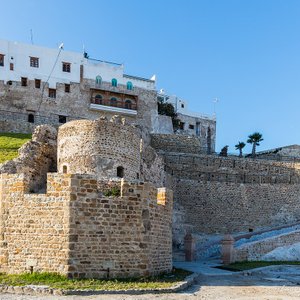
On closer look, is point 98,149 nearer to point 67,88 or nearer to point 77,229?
point 77,229

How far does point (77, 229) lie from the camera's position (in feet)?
38.8

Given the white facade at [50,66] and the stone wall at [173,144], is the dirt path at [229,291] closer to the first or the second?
the stone wall at [173,144]

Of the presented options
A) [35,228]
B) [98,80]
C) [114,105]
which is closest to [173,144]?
[114,105]

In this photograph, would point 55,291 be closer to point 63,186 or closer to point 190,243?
point 63,186

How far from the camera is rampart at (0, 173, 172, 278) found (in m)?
11.8

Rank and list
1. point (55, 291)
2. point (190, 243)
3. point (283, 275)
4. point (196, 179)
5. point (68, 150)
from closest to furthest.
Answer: point (55, 291) → point (283, 275) → point (68, 150) → point (190, 243) → point (196, 179)

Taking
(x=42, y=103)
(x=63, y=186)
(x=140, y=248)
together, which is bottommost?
(x=140, y=248)

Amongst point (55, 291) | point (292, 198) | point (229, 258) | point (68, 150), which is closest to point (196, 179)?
point (292, 198)

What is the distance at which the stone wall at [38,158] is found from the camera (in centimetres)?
1848

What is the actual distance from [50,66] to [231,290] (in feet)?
121

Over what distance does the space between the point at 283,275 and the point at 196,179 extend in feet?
51.6

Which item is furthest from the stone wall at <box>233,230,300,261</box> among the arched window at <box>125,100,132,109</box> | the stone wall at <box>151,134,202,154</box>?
the arched window at <box>125,100,132,109</box>

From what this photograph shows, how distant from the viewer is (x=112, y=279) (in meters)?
11.8

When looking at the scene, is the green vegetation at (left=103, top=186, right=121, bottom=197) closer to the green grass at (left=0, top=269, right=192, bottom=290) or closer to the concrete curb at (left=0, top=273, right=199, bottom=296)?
the green grass at (left=0, top=269, right=192, bottom=290)
